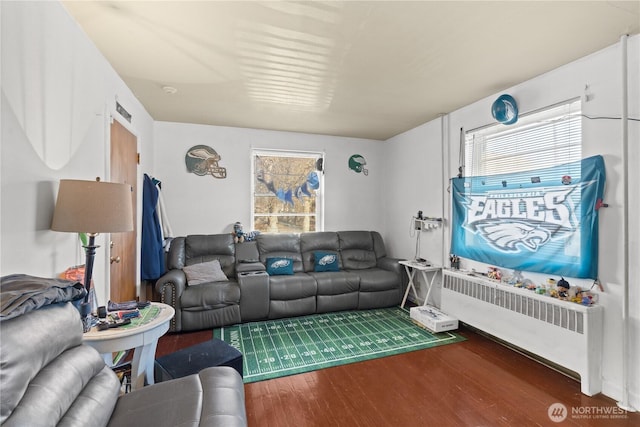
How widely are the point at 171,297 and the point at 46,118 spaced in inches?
84.7

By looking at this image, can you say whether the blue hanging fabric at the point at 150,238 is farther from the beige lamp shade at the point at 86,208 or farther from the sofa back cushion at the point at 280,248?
the beige lamp shade at the point at 86,208

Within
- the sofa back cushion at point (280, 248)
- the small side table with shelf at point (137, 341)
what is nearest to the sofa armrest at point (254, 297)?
the sofa back cushion at point (280, 248)

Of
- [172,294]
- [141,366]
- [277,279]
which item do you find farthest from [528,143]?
[172,294]

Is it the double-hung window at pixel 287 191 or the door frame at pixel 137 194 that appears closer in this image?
the door frame at pixel 137 194

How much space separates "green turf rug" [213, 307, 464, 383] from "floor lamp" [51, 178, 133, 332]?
1.48 metres

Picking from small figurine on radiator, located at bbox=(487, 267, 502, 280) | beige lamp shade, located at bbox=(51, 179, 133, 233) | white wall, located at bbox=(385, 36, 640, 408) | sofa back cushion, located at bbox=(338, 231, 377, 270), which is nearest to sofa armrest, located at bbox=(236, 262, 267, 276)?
sofa back cushion, located at bbox=(338, 231, 377, 270)

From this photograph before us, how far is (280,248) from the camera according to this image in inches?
169

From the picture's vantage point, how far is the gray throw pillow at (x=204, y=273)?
3516 millimetres

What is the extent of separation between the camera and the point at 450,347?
9.64 feet

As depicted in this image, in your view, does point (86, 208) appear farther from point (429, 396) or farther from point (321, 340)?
point (429, 396)

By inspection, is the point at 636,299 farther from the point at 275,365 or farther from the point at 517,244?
the point at 275,365

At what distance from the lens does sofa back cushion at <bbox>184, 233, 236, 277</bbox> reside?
3.90 metres

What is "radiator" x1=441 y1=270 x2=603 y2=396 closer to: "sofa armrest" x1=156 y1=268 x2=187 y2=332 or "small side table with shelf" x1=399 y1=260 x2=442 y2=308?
"small side table with shelf" x1=399 y1=260 x2=442 y2=308

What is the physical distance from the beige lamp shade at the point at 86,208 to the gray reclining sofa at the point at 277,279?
1.81 meters
